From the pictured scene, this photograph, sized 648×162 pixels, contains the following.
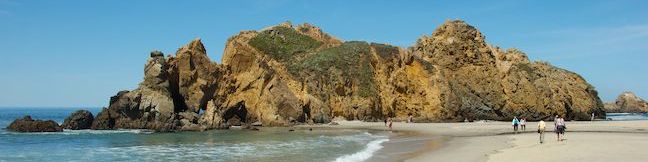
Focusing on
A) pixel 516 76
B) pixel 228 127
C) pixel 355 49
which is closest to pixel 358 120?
pixel 355 49

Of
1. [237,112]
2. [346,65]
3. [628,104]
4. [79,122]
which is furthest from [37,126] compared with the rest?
[628,104]

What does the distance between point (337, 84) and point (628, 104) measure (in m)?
112

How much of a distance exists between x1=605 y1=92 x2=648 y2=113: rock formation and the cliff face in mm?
66804

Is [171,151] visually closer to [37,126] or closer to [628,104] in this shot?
[37,126]

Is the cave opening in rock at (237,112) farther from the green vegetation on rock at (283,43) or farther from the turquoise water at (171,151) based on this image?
the turquoise water at (171,151)

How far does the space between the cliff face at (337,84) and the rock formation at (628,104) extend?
219ft

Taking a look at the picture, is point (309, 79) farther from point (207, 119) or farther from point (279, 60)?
point (207, 119)

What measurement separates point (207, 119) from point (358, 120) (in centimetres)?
2085

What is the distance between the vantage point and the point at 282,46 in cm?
8000

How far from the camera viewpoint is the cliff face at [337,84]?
194 feet

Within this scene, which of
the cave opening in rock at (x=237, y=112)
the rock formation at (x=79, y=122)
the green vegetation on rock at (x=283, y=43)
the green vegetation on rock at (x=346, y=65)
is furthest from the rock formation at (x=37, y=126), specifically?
the green vegetation on rock at (x=346, y=65)

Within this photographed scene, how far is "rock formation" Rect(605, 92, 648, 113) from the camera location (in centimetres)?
14788

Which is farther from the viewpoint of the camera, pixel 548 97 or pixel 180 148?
pixel 548 97

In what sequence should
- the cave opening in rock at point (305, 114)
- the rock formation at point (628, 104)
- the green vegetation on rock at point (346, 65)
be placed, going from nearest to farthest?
the cave opening in rock at point (305, 114) → the green vegetation on rock at point (346, 65) → the rock formation at point (628, 104)
